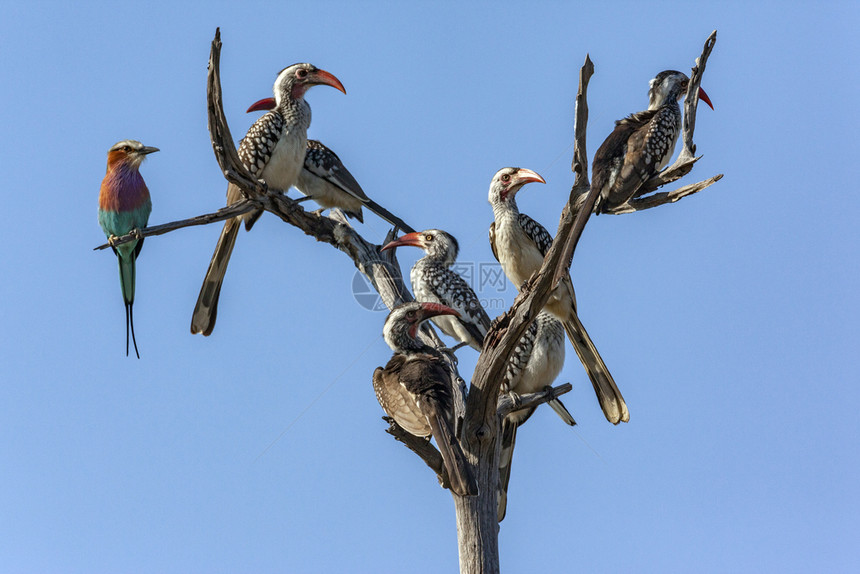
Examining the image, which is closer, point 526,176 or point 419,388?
point 419,388

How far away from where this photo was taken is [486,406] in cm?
557

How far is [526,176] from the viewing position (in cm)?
690

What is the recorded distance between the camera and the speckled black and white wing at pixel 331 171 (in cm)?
757

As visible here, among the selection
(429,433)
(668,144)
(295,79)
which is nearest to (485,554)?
(429,433)

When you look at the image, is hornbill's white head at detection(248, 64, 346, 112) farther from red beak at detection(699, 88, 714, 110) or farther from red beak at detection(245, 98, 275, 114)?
red beak at detection(699, 88, 714, 110)

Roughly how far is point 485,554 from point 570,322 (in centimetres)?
204

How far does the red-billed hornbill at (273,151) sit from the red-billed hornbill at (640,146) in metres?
2.39

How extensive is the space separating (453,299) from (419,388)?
1557 mm

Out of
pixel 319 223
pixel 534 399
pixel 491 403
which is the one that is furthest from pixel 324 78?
pixel 491 403

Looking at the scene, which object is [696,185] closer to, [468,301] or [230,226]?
[468,301]

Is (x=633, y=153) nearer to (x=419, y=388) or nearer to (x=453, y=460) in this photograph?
(x=419, y=388)

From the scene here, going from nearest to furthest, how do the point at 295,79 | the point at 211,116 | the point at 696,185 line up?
the point at 696,185 < the point at 211,116 < the point at 295,79

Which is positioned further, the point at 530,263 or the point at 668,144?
the point at 530,263

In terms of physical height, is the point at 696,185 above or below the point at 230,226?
below
